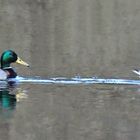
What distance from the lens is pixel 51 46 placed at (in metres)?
25.7

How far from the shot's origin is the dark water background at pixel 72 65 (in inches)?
500

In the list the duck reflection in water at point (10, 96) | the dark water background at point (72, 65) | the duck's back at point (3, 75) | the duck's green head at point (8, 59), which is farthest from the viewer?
the duck's green head at point (8, 59)

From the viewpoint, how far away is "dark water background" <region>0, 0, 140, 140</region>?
41.7ft

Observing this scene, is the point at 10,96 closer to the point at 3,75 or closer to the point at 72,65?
the point at 3,75

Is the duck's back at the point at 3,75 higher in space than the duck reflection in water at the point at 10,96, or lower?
higher

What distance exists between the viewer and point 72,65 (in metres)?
20.9

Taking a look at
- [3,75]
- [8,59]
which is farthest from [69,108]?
[8,59]

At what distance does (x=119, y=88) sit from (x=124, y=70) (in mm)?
3076

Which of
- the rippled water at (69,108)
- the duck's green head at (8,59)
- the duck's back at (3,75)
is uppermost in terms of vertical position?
the duck's green head at (8,59)

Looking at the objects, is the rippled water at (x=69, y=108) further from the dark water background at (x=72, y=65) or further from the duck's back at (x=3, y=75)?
the duck's back at (x=3, y=75)

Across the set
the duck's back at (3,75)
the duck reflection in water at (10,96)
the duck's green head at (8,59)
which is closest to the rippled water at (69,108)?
the duck reflection in water at (10,96)

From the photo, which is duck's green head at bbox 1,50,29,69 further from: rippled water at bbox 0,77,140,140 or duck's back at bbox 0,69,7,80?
rippled water at bbox 0,77,140,140

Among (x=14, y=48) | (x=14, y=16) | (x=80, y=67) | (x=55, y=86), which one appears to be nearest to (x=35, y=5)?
(x=14, y=16)

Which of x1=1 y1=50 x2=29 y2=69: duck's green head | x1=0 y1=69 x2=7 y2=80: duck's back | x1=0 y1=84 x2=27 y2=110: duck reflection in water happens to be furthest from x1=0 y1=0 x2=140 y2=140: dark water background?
x1=0 y1=69 x2=7 y2=80: duck's back
